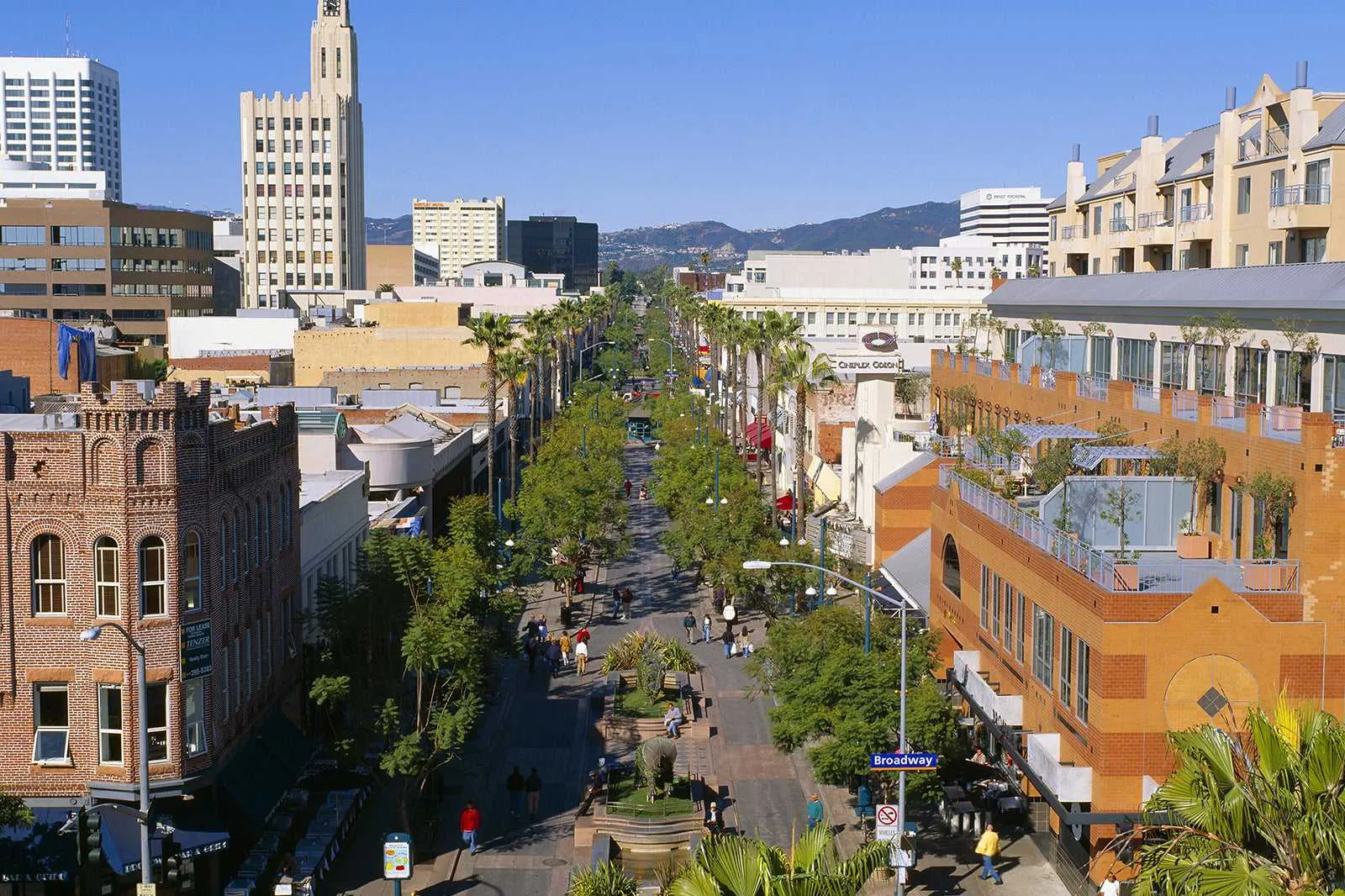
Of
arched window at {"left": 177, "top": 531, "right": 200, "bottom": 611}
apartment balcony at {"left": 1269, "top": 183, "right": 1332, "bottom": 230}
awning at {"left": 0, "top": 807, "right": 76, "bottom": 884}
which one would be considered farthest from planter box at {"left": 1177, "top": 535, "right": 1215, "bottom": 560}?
awning at {"left": 0, "top": 807, "right": 76, "bottom": 884}

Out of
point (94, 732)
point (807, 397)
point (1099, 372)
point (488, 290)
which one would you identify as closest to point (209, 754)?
point (94, 732)

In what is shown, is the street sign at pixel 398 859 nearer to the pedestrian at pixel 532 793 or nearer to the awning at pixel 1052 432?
the pedestrian at pixel 532 793

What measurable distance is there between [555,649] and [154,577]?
2446 cm

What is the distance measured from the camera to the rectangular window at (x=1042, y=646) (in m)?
31.0

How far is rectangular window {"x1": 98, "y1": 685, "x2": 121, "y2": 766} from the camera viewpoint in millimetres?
28828

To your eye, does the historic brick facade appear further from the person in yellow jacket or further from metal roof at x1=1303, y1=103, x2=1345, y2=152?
metal roof at x1=1303, y1=103, x2=1345, y2=152

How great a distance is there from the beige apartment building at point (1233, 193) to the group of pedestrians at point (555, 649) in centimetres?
2505

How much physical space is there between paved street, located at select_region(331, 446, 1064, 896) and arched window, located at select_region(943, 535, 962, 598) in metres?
6.39

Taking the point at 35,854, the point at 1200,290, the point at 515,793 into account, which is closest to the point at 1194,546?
the point at 1200,290

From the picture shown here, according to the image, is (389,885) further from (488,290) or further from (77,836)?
(488,290)

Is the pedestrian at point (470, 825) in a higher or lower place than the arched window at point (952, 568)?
lower

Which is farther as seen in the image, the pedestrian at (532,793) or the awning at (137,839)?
the pedestrian at (532,793)

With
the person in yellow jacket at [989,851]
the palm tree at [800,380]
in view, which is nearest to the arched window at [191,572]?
the person in yellow jacket at [989,851]

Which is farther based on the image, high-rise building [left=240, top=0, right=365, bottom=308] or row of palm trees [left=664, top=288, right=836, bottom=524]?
high-rise building [left=240, top=0, right=365, bottom=308]
